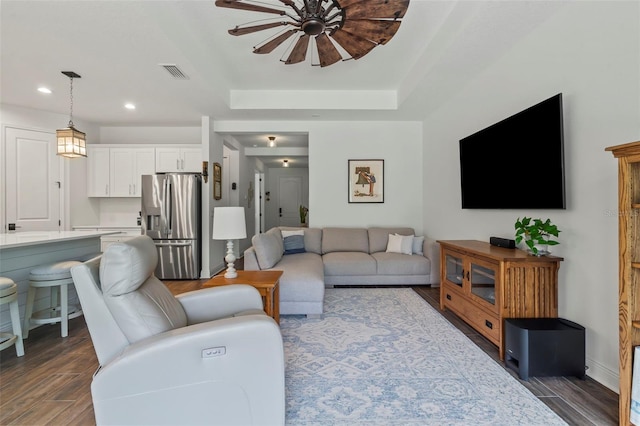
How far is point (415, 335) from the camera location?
2.53 m

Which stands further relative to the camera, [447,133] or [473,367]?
[447,133]

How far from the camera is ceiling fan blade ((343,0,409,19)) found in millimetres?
1688

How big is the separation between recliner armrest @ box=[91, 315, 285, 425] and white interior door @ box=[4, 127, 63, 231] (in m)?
4.63

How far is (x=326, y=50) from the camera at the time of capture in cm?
224

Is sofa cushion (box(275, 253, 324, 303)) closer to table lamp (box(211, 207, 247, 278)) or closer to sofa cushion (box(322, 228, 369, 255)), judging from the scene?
table lamp (box(211, 207, 247, 278))

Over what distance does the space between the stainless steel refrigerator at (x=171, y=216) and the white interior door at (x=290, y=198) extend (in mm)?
5143

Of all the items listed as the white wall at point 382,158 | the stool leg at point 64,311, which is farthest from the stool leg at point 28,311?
the white wall at point 382,158

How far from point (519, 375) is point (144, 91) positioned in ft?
15.7

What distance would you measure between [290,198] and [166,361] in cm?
853

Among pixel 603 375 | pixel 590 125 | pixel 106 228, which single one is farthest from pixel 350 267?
pixel 106 228

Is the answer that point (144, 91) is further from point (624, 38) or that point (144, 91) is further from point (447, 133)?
point (624, 38)

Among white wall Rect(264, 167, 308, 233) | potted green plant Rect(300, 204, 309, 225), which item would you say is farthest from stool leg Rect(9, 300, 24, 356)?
white wall Rect(264, 167, 308, 233)

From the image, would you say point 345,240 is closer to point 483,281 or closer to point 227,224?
point 483,281

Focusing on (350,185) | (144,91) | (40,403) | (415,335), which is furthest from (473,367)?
(144,91)
